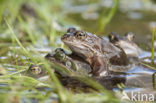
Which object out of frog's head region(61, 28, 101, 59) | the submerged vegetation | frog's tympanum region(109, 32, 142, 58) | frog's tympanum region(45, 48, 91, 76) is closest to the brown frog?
frog's head region(61, 28, 101, 59)

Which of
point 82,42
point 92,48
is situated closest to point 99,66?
point 92,48

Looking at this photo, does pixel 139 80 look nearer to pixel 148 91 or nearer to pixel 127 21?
pixel 148 91

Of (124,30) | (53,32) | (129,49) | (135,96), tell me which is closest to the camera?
(135,96)

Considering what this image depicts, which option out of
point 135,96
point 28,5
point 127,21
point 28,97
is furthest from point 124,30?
point 28,97

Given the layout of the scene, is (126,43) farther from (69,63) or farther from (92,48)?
(69,63)

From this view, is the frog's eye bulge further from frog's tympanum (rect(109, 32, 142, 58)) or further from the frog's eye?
frog's tympanum (rect(109, 32, 142, 58))

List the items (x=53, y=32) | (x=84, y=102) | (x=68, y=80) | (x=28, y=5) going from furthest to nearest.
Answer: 1. (x=28, y=5)
2. (x=53, y=32)
3. (x=68, y=80)
4. (x=84, y=102)
